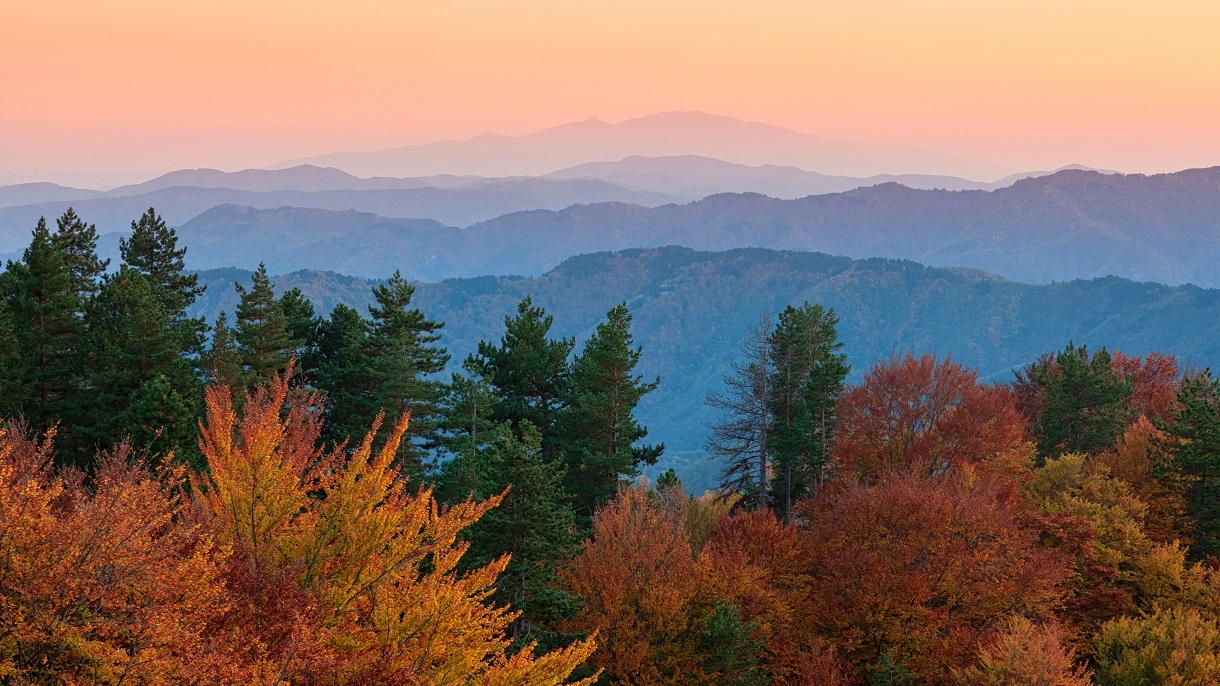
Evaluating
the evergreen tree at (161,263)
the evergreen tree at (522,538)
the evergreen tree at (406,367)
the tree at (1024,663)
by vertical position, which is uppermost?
the evergreen tree at (161,263)

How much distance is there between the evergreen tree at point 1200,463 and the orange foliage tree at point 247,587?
35.1m

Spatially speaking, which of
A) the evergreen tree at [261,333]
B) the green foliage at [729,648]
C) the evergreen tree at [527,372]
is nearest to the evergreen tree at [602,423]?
the evergreen tree at [527,372]

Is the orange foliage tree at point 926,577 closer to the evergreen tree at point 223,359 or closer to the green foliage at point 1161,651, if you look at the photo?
the green foliage at point 1161,651

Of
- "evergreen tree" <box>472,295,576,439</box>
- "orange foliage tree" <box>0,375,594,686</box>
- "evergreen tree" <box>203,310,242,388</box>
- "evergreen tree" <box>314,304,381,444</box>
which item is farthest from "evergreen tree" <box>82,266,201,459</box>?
"orange foliage tree" <box>0,375,594,686</box>

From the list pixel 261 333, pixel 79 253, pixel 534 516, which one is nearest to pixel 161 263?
pixel 79 253

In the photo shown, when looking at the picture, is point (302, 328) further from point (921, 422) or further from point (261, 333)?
point (921, 422)

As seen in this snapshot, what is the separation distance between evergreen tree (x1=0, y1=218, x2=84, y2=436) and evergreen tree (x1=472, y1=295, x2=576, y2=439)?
1797cm

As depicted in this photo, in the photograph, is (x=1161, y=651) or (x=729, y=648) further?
(x=729, y=648)

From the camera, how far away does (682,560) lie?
3231 cm

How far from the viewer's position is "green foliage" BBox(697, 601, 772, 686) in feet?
96.1

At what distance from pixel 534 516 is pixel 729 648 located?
8093mm

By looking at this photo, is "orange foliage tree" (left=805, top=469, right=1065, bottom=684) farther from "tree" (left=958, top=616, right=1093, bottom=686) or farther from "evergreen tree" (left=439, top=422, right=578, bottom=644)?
"evergreen tree" (left=439, top=422, right=578, bottom=644)

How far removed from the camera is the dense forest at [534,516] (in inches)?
416

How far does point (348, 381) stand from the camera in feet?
153
